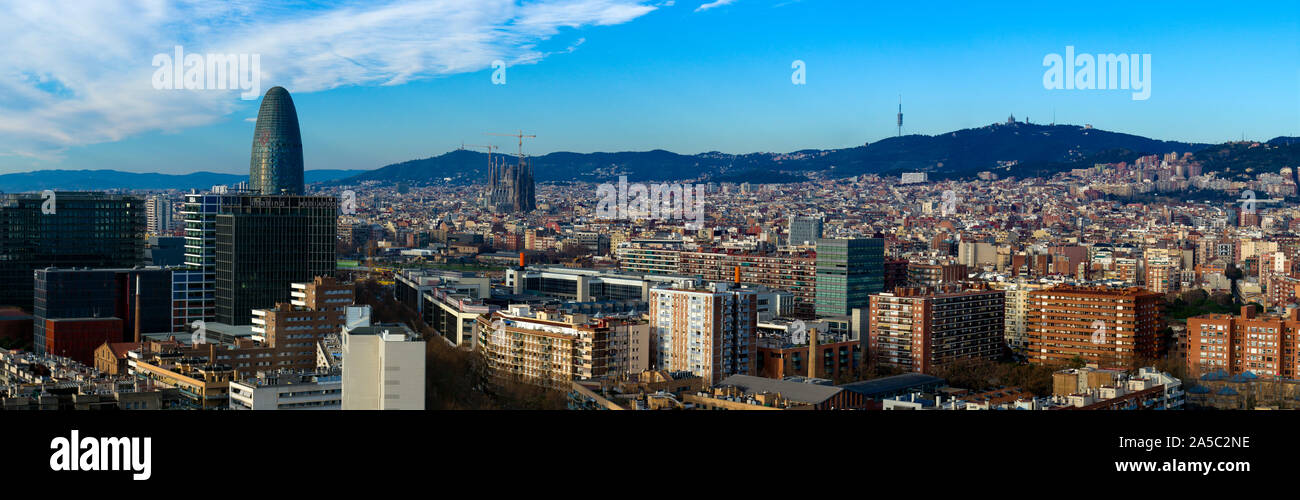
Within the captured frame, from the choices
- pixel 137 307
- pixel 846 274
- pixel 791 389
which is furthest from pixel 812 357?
pixel 137 307

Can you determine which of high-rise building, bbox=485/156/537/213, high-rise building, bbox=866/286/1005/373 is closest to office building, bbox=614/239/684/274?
high-rise building, bbox=485/156/537/213

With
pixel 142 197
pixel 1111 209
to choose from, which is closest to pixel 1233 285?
pixel 1111 209

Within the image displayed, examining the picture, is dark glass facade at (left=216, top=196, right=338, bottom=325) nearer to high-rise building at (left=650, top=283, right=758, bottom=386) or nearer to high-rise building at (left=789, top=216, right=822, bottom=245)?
Result: high-rise building at (left=650, top=283, right=758, bottom=386)

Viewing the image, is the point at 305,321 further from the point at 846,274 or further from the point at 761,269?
the point at 761,269

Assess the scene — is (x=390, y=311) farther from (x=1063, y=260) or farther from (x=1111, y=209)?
(x=1111, y=209)

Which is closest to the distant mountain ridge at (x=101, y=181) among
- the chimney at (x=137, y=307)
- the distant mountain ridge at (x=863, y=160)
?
the chimney at (x=137, y=307)

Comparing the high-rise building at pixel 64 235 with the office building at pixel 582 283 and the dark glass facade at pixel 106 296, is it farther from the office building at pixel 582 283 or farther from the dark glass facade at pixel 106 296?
the office building at pixel 582 283
